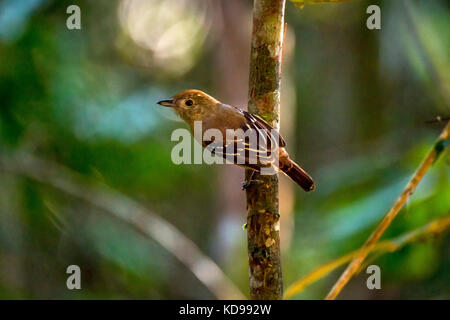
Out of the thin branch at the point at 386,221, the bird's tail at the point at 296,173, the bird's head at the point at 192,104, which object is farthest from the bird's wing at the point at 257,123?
the thin branch at the point at 386,221

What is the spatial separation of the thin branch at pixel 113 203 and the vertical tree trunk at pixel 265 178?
6.39 ft

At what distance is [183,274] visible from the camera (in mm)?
7281

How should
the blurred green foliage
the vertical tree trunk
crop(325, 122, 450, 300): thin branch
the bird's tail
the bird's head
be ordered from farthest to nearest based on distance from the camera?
the blurred green foliage → the bird's head → the bird's tail → the vertical tree trunk → crop(325, 122, 450, 300): thin branch

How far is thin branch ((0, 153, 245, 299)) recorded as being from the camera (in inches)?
191

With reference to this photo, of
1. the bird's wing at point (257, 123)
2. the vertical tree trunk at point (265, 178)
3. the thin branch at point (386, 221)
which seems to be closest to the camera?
the thin branch at point (386, 221)

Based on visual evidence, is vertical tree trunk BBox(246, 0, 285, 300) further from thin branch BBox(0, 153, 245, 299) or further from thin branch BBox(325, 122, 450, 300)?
thin branch BBox(0, 153, 245, 299)

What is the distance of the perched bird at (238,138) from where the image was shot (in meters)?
3.12

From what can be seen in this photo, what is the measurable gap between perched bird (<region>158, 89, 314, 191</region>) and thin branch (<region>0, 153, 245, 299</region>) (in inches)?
52.5

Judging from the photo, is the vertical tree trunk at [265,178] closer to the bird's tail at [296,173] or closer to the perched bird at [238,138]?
the perched bird at [238,138]

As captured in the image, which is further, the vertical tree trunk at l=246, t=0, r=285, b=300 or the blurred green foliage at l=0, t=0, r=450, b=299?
the blurred green foliage at l=0, t=0, r=450, b=299

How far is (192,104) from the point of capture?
380cm

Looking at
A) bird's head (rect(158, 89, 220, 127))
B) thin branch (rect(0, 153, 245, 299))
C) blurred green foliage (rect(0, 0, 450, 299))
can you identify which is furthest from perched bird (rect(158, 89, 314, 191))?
thin branch (rect(0, 153, 245, 299))

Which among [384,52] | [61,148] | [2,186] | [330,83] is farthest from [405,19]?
[2,186]
